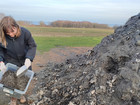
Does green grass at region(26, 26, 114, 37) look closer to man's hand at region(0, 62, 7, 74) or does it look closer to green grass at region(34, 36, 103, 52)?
green grass at region(34, 36, 103, 52)

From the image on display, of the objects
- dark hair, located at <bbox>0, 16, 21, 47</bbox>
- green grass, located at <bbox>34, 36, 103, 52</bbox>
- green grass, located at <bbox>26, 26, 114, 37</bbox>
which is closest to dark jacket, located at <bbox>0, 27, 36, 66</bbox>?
dark hair, located at <bbox>0, 16, 21, 47</bbox>

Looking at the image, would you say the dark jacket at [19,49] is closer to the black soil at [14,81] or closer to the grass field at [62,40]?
the black soil at [14,81]

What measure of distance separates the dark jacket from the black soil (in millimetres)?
392

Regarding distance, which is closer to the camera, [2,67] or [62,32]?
[2,67]

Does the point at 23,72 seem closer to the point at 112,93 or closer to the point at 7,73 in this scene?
the point at 7,73

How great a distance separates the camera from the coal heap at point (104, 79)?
3236 millimetres

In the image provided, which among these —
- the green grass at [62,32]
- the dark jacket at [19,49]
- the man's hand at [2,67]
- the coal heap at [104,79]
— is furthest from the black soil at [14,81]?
the green grass at [62,32]

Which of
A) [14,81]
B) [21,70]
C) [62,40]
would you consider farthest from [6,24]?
[62,40]

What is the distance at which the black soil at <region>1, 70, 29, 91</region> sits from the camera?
346 cm

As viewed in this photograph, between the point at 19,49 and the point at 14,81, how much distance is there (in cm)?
67

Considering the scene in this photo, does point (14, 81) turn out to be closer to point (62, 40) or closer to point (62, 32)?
point (62, 40)

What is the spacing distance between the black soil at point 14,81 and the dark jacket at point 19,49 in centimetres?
39

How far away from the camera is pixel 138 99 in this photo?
10.0 feet

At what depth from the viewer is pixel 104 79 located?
11.8ft
